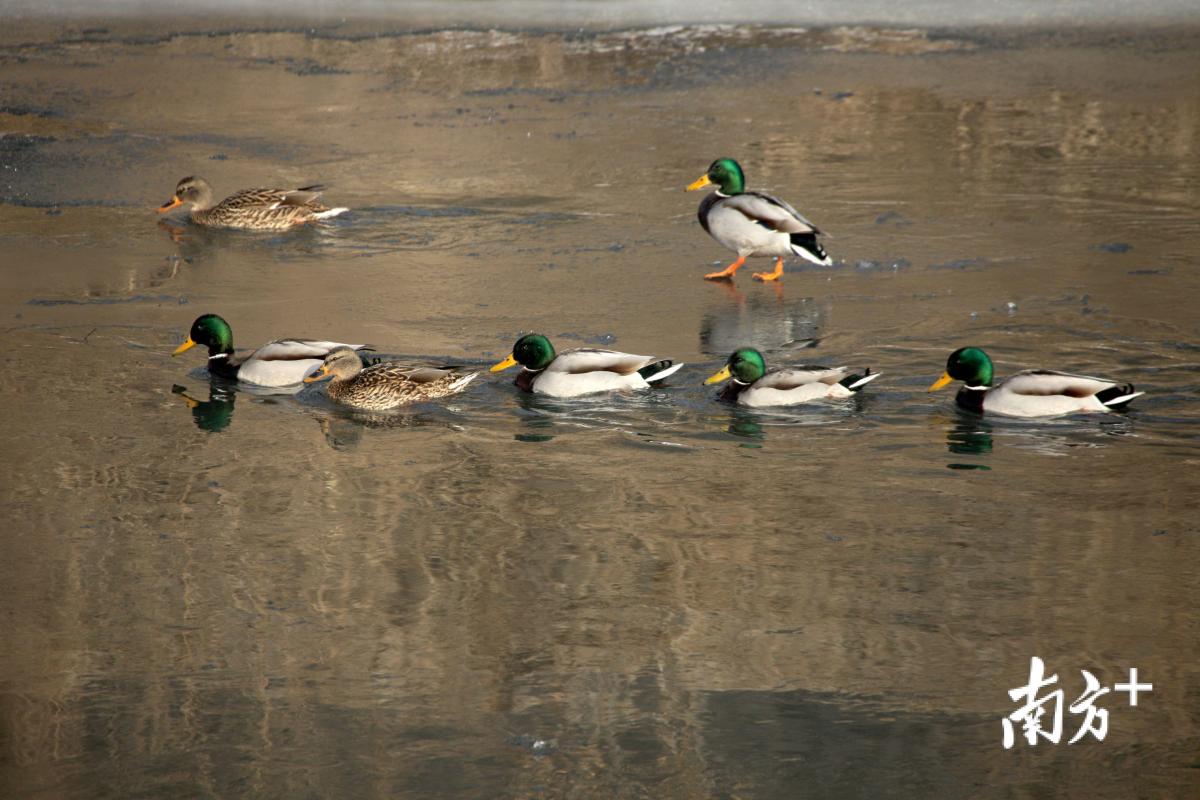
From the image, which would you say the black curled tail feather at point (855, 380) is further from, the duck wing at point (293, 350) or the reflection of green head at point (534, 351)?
the duck wing at point (293, 350)

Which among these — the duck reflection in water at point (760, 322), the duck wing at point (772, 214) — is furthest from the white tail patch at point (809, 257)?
the duck reflection in water at point (760, 322)

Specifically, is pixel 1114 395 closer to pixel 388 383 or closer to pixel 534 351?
pixel 534 351

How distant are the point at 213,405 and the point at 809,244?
3883 millimetres

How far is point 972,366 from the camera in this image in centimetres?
735

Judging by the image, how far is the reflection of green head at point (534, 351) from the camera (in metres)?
7.68

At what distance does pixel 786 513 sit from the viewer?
5.96 m

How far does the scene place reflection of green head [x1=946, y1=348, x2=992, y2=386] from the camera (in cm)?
732

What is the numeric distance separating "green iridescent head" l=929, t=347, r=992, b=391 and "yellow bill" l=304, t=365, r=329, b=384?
291 centimetres

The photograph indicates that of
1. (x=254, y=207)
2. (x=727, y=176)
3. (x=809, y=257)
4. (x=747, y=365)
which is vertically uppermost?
(x=727, y=176)

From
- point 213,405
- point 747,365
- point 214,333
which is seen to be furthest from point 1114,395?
point 214,333

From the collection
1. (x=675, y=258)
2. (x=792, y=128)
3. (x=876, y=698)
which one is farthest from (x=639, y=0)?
(x=876, y=698)

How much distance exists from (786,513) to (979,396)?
69.5 inches

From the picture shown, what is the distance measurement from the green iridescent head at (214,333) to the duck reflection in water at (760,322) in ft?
7.85

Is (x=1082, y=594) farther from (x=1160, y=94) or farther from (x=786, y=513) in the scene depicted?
(x=1160, y=94)
